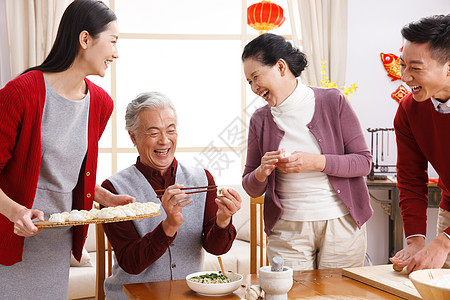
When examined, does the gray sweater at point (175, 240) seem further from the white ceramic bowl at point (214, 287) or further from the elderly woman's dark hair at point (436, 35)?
the elderly woman's dark hair at point (436, 35)

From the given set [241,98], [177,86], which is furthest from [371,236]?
[177,86]

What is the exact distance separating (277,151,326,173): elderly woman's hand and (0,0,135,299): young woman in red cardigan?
636mm

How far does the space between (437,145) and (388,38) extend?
142 inches

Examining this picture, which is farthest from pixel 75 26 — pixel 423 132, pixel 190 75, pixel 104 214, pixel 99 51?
pixel 190 75

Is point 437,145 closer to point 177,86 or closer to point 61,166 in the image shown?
point 61,166

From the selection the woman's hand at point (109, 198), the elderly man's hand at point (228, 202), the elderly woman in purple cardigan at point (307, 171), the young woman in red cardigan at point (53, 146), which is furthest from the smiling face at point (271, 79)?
the woman's hand at point (109, 198)

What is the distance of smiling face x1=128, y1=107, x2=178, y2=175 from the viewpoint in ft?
6.79

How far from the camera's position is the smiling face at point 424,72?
169 centimetres

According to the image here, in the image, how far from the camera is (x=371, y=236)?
205 inches

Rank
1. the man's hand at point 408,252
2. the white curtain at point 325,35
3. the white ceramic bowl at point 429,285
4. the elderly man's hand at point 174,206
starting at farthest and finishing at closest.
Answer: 1. the white curtain at point 325,35
2. the elderly man's hand at point 174,206
3. the man's hand at point 408,252
4. the white ceramic bowl at point 429,285

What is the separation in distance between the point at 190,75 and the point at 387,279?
3.90m

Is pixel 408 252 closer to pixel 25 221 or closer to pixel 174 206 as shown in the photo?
pixel 174 206

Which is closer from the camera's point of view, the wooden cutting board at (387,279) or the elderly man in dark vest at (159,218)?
the wooden cutting board at (387,279)

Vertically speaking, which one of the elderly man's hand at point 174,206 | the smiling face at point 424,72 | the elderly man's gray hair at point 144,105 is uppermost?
the smiling face at point 424,72
